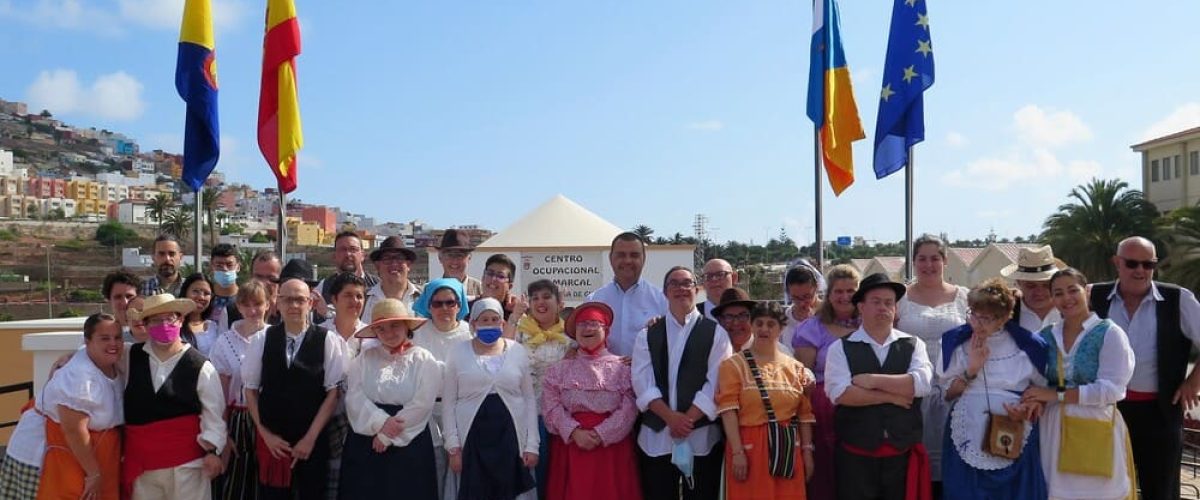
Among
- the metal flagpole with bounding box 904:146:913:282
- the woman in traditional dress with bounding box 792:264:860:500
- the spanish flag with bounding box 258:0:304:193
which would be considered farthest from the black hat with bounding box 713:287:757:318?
the spanish flag with bounding box 258:0:304:193

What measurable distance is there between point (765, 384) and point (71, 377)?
3.74 metres

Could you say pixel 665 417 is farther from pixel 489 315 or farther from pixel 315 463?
pixel 315 463

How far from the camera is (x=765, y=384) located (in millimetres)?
4734

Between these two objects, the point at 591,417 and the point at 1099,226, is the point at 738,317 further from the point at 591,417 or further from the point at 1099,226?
the point at 1099,226

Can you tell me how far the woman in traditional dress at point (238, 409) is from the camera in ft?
16.8

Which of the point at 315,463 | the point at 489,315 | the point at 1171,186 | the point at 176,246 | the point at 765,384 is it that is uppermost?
the point at 1171,186

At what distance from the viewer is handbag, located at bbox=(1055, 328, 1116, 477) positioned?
15.0 ft

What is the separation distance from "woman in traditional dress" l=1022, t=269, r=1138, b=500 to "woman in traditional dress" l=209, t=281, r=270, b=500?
14.4ft

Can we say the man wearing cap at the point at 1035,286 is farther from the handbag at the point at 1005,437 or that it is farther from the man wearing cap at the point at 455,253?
the man wearing cap at the point at 455,253

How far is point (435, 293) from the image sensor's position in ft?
17.2

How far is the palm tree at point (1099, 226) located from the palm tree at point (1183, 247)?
19.8ft

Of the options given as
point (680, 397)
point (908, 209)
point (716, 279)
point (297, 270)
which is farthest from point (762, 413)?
point (908, 209)

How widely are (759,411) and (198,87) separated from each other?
5865 mm

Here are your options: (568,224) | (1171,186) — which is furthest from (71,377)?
(1171,186)
